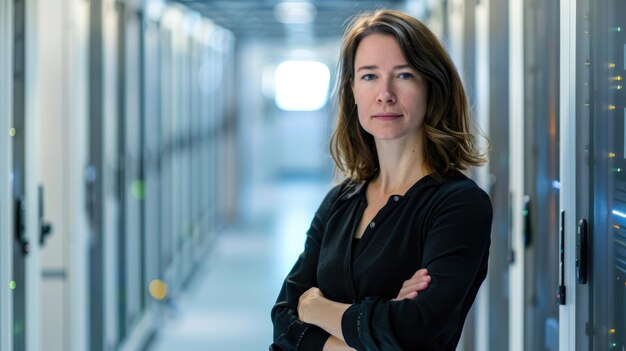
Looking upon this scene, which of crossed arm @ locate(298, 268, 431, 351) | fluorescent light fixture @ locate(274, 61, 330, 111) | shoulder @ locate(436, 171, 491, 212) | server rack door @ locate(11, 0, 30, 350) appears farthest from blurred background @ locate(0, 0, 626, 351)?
fluorescent light fixture @ locate(274, 61, 330, 111)

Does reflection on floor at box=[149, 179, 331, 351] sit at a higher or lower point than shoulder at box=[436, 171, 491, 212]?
lower

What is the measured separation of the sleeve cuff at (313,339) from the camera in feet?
6.64

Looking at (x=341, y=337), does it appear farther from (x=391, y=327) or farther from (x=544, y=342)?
(x=544, y=342)

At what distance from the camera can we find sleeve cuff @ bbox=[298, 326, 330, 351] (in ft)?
6.64

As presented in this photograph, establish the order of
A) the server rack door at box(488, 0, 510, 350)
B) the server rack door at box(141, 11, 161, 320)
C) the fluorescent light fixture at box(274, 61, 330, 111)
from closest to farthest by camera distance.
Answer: the server rack door at box(488, 0, 510, 350), the server rack door at box(141, 11, 161, 320), the fluorescent light fixture at box(274, 61, 330, 111)

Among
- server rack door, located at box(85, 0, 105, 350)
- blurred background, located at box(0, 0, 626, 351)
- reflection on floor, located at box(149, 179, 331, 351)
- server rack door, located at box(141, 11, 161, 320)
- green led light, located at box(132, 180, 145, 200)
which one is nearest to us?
blurred background, located at box(0, 0, 626, 351)

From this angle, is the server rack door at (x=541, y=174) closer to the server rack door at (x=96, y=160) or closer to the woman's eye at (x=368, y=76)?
the woman's eye at (x=368, y=76)

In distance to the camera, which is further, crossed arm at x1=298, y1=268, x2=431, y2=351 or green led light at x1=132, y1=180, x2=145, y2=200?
green led light at x1=132, y1=180, x2=145, y2=200

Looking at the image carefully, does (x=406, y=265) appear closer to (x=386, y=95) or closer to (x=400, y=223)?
(x=400, y=223)

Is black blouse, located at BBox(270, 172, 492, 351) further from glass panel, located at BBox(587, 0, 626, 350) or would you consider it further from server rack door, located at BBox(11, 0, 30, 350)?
server rack door, located at BBox(11, 0, 30, 350)

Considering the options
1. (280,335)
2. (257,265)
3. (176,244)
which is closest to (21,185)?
(280,335)

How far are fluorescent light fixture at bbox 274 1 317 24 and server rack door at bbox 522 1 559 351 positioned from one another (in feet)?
16.6

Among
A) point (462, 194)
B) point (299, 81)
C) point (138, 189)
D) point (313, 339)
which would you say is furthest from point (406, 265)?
point (299, 81)

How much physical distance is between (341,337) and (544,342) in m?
1.34
